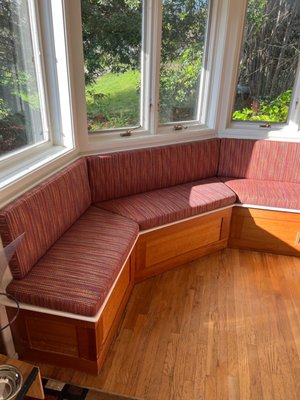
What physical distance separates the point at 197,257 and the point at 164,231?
1.67 ft

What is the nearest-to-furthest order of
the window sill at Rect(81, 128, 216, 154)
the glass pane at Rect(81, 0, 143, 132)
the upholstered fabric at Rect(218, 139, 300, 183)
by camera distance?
the glass pane at Rect(81, 0, 143, 132) < the window sill at Rect(81, 128, 216, 154) < the upholstered fabric at Rect(218, 139, 300, 183)

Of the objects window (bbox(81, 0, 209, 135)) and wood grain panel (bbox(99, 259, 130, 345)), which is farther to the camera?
window (bbox(81, 0, 209, 135))

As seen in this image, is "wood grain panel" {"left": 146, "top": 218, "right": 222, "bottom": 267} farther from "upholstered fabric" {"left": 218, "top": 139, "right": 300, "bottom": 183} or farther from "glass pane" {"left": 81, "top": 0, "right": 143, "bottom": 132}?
"glass pane" {"left": 81, "top": 0, "right": 143, "bottom": 132}

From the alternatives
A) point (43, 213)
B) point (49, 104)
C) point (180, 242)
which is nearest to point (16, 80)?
point (49, 104)

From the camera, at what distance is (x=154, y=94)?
8.28 feet

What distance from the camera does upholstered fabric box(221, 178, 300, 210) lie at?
2400 mm

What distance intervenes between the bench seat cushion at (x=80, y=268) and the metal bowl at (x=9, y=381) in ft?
0.97

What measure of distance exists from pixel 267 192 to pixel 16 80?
208 cm

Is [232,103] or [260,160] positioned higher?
[232,103]

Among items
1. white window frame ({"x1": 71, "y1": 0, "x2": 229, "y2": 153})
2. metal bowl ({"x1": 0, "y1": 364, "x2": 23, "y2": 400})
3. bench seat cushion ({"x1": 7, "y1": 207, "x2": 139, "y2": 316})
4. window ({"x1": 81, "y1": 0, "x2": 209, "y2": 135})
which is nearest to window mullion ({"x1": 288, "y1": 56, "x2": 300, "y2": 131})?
white window frame ({"x1": 71, "y1": 0, "x2": 229, "y2": 153})

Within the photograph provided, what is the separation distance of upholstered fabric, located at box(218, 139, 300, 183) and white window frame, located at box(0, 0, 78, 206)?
153 centimetres

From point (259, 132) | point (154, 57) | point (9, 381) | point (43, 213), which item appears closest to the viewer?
point (9, 381)

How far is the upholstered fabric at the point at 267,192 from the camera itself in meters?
2.40

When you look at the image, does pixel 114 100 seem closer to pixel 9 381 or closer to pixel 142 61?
pixel 142 61
